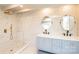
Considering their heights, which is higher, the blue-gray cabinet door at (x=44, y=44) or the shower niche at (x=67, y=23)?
the shower niche at (x=67, y=23)

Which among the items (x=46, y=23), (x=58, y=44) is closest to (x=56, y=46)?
(x=58, y=44)

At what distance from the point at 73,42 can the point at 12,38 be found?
662mm

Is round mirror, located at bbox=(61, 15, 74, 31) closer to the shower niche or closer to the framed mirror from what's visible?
the shower niche

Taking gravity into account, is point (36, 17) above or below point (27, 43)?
above

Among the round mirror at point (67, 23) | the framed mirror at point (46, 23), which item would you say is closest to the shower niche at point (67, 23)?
the round mirror at point (67, 23)

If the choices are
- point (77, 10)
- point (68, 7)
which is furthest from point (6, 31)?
point (77, 10)

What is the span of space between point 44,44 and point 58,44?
0.51ft

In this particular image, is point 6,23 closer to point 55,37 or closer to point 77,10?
point 55,37

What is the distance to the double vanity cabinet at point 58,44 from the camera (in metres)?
1.15

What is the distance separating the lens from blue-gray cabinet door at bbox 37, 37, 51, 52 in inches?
45.9

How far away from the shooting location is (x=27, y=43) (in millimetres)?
1152

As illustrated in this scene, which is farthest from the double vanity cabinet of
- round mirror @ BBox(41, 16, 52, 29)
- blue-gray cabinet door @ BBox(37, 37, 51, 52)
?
round mirror @ BBox(41, 16, 52, 29)

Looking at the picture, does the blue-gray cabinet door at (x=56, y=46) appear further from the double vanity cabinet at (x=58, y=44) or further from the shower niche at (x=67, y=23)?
the shower niche at (x=67, y=23)
